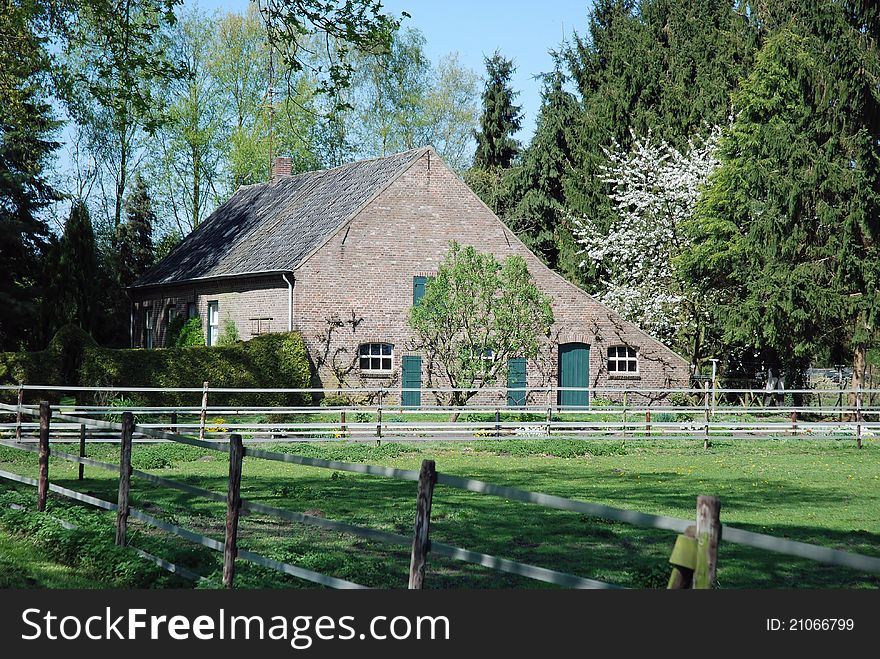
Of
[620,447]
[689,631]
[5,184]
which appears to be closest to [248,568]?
[689,631]

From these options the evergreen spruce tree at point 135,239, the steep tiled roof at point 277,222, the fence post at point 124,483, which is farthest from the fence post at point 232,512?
the evergreen spruce tree at point 135,239

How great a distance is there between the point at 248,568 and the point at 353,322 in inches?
975

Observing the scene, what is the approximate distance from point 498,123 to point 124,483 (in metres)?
46.9

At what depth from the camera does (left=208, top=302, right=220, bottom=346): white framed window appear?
36906 millimetres

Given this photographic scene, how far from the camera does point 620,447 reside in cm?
2345

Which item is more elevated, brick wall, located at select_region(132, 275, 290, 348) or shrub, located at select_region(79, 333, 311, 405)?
brick wall, located at select_region(132, 275, 290, 348)

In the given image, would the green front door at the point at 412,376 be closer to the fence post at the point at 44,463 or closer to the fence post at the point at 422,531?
the fence post at the point at 44,463

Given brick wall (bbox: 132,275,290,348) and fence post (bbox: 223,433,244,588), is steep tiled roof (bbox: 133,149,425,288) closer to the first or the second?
brick wall (bbox: 132,275,290,348)

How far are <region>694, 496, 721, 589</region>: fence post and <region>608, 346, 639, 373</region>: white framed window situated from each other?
102 ft

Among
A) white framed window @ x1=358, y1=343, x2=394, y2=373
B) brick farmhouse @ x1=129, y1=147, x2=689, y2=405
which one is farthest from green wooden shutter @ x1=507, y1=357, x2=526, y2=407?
white framed window @ x1=358, y1=343, x2=394, y2=373

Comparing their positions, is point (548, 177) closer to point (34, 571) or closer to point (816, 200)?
point (816, 200)

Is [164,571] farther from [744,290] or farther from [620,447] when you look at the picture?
[744,290]

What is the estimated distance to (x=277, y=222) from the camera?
3872 centimetres

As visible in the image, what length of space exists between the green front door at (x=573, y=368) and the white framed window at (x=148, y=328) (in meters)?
17.6
